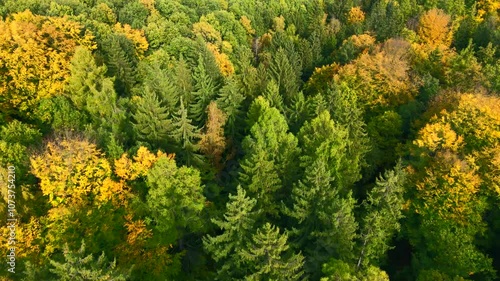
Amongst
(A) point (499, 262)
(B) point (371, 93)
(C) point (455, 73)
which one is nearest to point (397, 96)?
(B) point (371, 93)

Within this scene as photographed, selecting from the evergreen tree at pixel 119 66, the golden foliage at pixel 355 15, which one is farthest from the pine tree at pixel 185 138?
the golden foliage at pixel 355 15

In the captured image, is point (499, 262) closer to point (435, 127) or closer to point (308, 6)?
point (435, 127)

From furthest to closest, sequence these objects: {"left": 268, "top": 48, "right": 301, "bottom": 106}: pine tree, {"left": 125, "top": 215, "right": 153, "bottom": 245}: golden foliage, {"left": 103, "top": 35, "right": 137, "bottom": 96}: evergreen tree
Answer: {"left": 268, "top": 48, "right": 301, "bottom": 106}: pine tree → {"left": 103, "top": 35, "right": 137, "bottom": 96}: evergreen tree → {"left": 125, "top": 215, "right": 153, "bottom": 245}: golden foliage

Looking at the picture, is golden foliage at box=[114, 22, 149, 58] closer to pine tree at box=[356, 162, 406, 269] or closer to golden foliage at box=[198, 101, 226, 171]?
golden foliage at box=[198, 101, 226, 171]

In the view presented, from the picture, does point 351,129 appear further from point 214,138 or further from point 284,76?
point 284,76

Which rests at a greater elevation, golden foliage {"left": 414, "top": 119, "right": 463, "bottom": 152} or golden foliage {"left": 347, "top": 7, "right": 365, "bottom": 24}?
golden foliage {"left": 414, "top": 119, "right": 463, "bottom": 152}

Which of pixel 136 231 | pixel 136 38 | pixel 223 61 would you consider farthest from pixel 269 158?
pixel 136 38

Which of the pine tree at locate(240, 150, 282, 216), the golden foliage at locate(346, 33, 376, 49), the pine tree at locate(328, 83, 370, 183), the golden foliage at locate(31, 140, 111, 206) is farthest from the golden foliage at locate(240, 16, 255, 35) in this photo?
the golden foliage at locate(31, 140, 111, 206)
